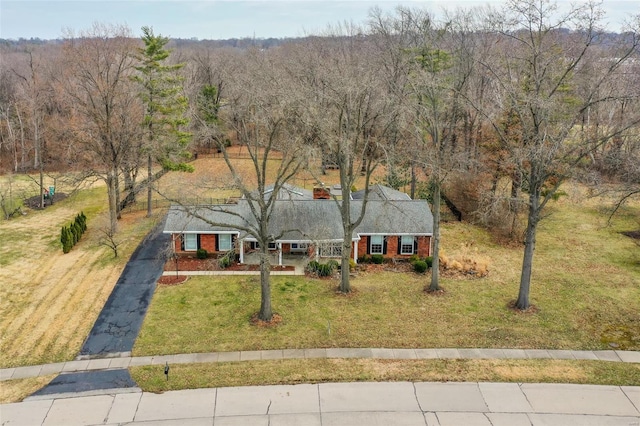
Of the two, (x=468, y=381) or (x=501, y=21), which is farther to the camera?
(x=501, y=21)

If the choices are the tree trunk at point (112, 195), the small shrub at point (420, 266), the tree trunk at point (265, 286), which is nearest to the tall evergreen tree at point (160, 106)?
the tree trunk at point (112, 195)

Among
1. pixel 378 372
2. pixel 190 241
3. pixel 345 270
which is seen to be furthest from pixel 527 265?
pixel 190 241

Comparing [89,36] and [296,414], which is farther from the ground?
[89,36]

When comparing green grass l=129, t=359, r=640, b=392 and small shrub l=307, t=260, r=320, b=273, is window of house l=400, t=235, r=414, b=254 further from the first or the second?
green grass l=129, t=359, r=640, b=392

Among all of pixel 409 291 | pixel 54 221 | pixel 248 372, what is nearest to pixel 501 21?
pixel 409 291

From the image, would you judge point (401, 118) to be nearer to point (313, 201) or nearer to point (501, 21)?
point (501, 21)

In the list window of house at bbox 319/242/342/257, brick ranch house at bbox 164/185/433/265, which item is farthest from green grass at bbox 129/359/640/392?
brick ranch house at bbox 164/185/433/265
